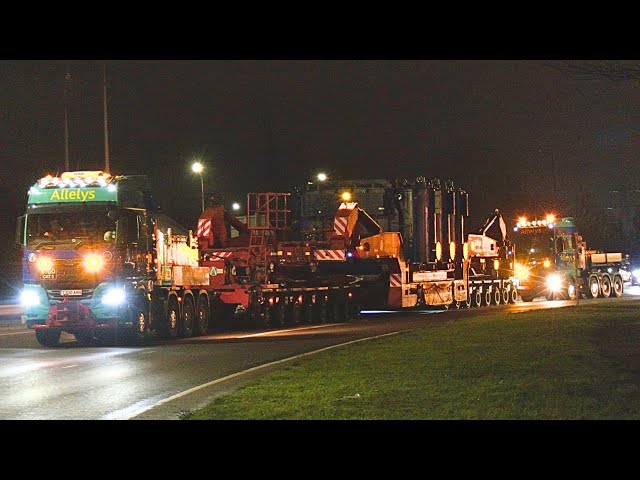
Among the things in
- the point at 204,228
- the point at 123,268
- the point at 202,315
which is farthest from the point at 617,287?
the point at 123,268

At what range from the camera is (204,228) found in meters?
34.2

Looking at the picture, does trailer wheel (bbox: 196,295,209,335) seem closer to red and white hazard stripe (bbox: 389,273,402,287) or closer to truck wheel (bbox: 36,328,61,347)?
truck wheel (bbox: 36,328,61,347)

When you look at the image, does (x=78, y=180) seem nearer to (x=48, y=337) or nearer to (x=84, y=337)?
(x=48, y=337)

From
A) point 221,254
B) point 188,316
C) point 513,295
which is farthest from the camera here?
point 513,295

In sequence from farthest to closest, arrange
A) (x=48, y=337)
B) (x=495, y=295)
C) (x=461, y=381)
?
(x=495, y=295)
(x=48, y=337)
(x=461, y=381)

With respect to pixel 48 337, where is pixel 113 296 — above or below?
above

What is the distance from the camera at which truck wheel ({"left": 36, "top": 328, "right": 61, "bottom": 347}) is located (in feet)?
88.8

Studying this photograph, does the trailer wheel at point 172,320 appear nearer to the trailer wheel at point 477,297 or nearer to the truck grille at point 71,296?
the truck grille at point 71,296

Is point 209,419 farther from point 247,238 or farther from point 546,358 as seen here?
point 247,238

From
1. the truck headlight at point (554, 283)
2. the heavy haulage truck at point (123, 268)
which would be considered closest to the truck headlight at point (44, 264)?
the heavy haulage truck at point (123, 268)

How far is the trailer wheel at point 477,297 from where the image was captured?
150 feet

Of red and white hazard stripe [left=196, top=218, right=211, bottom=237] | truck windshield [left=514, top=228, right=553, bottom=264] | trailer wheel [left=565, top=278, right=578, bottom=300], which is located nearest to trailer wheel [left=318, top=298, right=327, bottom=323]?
red and white hazard stripe [left=196, top=218, right=211, bottom=237]

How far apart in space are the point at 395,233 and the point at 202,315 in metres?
9.80
